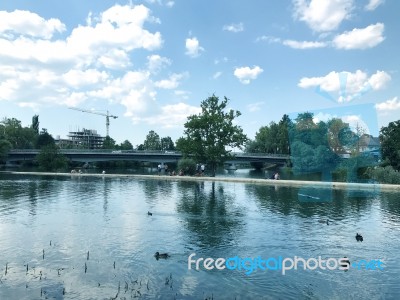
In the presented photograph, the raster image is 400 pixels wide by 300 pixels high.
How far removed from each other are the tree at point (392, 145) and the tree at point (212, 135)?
1016 inches

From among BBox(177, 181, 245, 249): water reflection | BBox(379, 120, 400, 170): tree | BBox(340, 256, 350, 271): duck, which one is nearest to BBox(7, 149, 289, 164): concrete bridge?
BBox(379, 120, 400, 170): tree

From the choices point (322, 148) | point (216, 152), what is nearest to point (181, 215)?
point (216, 152)

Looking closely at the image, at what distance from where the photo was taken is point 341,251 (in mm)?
21000

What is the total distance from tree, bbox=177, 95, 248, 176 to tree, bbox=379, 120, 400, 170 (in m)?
25.8

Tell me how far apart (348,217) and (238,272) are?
1654cm

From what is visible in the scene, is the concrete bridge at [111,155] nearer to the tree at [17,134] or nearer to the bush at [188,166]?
the bush at [188,166]

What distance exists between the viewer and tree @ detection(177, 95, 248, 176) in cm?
7431

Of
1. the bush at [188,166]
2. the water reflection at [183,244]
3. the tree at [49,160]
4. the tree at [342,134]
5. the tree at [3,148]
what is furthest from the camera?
the tree at [3,148]

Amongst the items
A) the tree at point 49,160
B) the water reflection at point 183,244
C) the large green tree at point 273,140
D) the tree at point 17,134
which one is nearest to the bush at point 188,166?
the tree at point 49,160

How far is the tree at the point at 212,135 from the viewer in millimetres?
74312

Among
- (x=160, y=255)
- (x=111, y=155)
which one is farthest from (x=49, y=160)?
(x=160, y=255)

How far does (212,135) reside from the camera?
75438 millimetres

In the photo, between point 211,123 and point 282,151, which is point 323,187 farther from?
point 282,151

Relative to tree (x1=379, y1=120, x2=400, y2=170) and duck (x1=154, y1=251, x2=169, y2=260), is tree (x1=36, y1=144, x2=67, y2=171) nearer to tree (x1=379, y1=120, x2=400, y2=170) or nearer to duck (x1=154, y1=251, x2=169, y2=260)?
tree (x1=379, y1=120, x2=400, y2=170)
